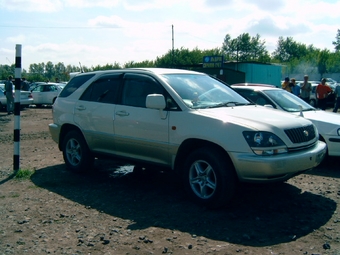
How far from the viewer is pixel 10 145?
34.2 feet

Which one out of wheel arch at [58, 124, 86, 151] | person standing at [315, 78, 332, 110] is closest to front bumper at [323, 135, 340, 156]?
wheel arch at [58, 124, 86, 151]

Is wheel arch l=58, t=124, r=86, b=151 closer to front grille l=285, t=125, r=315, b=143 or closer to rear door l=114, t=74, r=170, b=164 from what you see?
rear door l=114, t=74, r=170, b=164

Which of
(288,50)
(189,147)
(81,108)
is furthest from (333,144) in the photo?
(288,50)

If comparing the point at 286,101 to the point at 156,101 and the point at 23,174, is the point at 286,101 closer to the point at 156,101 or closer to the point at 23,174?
the point at 156,101

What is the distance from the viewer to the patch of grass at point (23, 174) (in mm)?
6981

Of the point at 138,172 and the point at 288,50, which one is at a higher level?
the point at 288,50

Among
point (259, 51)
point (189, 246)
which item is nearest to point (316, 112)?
point (189, 246)

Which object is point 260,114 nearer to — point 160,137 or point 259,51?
point 160,137

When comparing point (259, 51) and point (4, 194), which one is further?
point (259, 51)

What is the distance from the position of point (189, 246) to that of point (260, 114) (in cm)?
220

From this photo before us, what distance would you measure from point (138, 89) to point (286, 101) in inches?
149

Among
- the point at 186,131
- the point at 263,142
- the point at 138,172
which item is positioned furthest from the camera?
the point at 138,172

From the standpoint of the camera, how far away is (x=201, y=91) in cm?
609

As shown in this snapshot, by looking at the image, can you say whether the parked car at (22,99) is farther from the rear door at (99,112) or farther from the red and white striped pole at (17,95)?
the rear door at (99,112)
